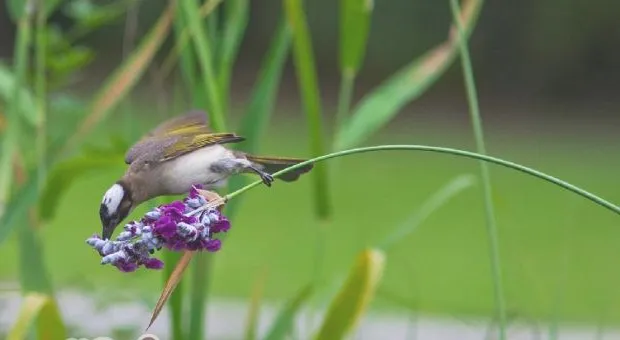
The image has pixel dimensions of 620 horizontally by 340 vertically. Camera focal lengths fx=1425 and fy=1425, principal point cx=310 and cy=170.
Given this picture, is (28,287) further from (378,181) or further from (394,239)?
(378,181)

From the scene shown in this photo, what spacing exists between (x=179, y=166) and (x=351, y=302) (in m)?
0.72

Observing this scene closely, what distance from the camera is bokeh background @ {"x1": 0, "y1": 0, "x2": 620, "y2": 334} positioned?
7312mm

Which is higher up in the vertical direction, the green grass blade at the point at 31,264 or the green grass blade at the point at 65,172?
the green grass blade at the point at 65,172

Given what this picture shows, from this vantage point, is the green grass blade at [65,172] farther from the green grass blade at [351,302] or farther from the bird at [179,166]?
the bird at [179,166]

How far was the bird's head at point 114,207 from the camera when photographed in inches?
28.0

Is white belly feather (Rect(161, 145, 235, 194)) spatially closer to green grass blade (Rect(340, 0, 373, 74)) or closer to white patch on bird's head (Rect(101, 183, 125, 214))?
white patch on bird's head (Rect(101, 183, 125, 214))

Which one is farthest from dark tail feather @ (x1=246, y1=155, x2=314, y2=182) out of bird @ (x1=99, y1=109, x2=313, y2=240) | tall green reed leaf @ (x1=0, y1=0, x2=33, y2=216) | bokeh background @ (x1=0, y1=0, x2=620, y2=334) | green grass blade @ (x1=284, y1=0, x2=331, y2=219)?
bokeh background @ (x1=0, y1=0, x2=620, y2=334)

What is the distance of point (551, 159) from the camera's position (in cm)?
1249

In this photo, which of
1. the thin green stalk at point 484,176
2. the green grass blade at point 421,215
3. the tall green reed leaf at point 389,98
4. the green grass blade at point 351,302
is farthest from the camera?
the green grass blade at point 421,215

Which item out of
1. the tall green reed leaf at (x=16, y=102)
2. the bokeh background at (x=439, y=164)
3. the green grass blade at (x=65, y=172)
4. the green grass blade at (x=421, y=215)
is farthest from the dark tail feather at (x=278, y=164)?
the bokeh background at (x=439, y=164)

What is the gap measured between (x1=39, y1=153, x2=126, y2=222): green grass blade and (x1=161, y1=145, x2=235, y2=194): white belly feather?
2.71ft

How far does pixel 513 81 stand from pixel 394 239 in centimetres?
1355

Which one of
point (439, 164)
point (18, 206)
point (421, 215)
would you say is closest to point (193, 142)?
point (18, 206)

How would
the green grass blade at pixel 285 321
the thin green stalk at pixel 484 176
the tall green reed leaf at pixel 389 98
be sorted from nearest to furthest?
the thin green stalk at pixel 484 176 → the tall green reed leaf at pixel 389 98 → the green grass blade at pixel 285 321
